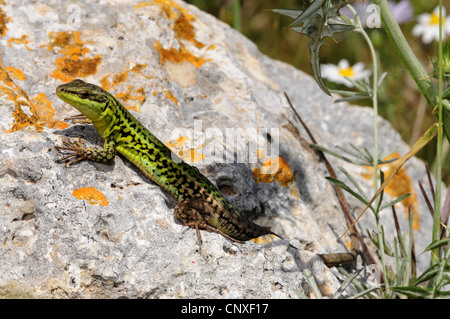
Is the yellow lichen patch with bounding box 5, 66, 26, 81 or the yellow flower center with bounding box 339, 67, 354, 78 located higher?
the yellow flower center with bounding box 339, 67, 354, 78

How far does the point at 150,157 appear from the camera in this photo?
3.67m

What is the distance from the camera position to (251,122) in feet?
13.9

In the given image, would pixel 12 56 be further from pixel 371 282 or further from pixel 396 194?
pixel 396 194

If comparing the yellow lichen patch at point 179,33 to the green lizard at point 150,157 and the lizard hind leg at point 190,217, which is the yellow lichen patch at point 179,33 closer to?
the green lizard at point 150,157

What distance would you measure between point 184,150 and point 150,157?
0.35m

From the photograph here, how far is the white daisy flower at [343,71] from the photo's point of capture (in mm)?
6609

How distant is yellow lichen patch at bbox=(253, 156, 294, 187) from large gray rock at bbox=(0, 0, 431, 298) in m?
0.02

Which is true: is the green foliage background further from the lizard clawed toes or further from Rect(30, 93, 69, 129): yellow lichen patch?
the lizard clawed toes

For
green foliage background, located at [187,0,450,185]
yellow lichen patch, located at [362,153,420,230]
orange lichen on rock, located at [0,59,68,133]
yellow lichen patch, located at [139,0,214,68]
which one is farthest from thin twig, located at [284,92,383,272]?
green foliage background, located at [187,0,450,185]

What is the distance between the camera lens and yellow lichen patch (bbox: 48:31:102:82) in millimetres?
4056

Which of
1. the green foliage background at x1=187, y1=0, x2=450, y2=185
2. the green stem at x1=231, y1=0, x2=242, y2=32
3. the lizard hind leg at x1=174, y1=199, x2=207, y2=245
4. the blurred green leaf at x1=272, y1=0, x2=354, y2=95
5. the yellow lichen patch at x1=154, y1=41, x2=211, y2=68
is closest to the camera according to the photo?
the blurred green leaf at x1=272, y1=0, x2=354, y2=95

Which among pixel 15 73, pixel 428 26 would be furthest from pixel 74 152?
pixel 428 26

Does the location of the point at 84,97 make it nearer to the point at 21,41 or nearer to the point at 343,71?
the point at 21,41

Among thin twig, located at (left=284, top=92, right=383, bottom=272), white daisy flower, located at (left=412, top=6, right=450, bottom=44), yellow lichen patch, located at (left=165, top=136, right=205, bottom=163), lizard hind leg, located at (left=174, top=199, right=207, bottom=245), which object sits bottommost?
thin twig, located at (left=284, top=92, right=383, bottom=272)
